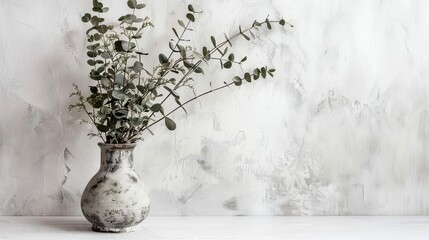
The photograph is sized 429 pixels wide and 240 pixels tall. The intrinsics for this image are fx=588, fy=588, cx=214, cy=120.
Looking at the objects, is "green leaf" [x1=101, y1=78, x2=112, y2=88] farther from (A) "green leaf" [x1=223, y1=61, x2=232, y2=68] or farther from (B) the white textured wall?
(A) "green leaf" [x1=223, y1=61, x2=232, y2=68]

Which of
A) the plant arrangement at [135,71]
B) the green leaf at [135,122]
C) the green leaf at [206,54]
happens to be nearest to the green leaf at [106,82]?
the plant arrangement at [135,71]

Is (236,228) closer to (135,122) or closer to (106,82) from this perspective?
(135,122)

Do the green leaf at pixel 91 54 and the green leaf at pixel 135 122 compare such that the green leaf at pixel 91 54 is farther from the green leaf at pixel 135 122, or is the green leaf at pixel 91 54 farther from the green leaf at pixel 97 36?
the green leaf at pixel 135 122

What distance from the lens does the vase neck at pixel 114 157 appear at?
4.37ft

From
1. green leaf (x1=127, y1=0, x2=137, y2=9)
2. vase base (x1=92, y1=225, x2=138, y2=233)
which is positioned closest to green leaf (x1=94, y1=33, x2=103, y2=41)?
green leaf (x1=127, y1=0, x2=137, y2=9)

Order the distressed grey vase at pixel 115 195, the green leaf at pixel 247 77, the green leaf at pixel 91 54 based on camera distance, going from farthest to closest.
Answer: the green leaf at pixel 247 77, the green leaf at pixel 91 54, the distressed grey vase at pixel 115 195

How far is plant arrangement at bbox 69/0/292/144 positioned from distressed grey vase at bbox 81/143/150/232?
1.7 inches

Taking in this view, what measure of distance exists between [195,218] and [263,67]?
0.43 m

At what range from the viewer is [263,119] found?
5.18ft

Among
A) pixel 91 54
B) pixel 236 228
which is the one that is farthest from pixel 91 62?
pixel 236 228

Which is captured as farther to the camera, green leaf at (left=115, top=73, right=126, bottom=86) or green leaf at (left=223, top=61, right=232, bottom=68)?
green leaf at (left=223, top=61, right=232, bottom=68)

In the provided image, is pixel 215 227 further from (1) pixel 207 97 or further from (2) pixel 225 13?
(2) pixel 225 13

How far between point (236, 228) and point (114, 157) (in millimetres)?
337

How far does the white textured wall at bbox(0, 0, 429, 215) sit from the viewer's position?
1.50 m
